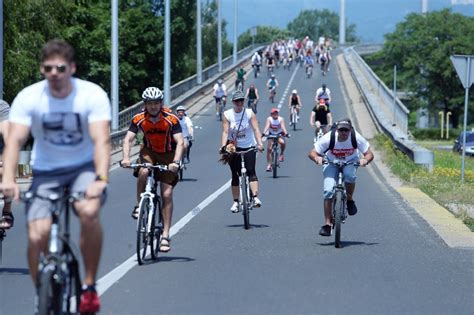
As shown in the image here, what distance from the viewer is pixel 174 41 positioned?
86.8m

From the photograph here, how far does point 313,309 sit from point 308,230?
6592 mm

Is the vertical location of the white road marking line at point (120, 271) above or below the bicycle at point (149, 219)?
below

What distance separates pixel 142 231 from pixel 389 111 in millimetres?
37916

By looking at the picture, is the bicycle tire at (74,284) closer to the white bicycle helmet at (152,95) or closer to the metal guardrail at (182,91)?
the white bicycle helmet at (152,95)

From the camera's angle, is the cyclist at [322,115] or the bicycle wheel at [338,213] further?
the cyclist at [322,115]

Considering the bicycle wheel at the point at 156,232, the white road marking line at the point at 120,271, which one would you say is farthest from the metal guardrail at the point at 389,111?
the bicycle wheel at the point at 156,232

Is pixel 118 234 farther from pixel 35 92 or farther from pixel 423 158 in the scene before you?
pixel 423 158

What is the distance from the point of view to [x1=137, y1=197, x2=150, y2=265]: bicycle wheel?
12287mm

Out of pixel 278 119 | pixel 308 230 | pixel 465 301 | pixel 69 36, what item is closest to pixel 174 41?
pixel 69 36

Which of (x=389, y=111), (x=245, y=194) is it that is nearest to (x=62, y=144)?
(x=245, y=194)

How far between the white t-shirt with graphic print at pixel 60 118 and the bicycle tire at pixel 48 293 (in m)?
0.67

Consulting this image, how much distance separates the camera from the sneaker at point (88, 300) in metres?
7.23

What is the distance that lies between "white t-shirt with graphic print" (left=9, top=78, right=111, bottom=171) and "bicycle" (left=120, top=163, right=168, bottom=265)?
485cm

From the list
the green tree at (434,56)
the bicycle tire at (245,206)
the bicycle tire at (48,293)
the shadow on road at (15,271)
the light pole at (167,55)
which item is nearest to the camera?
the bicycle tire at (48,293)
